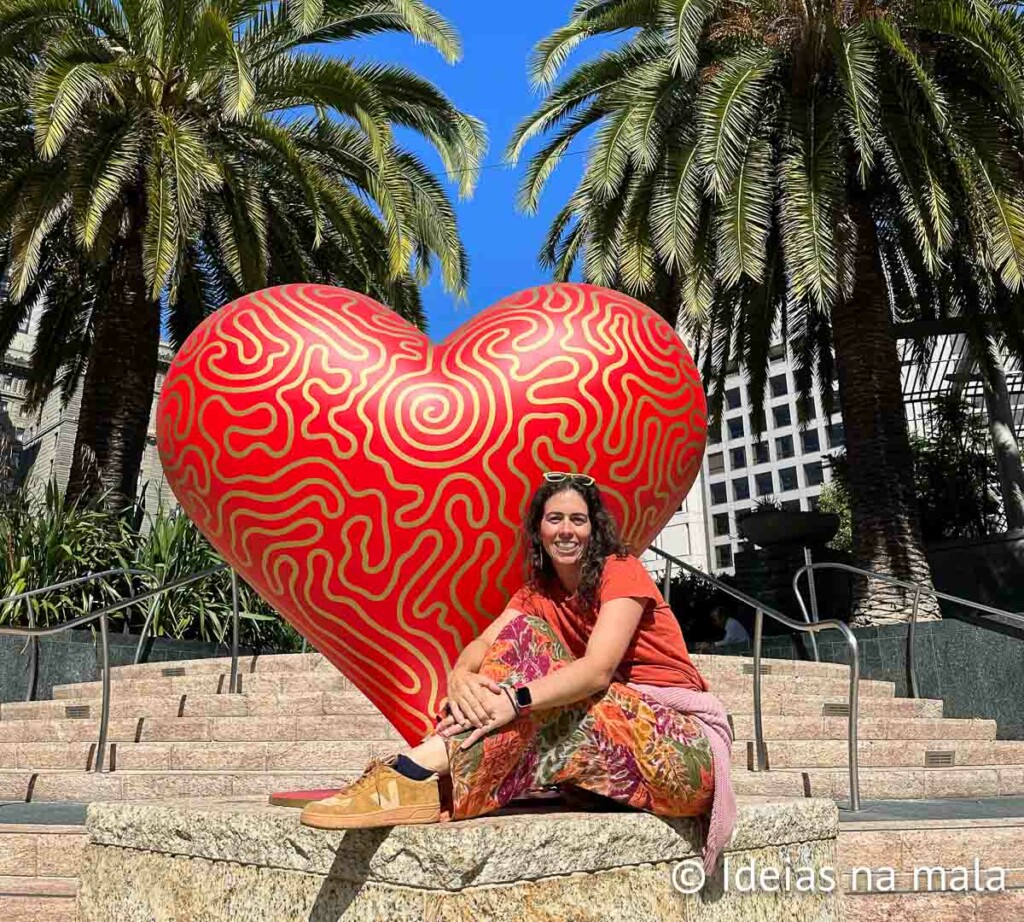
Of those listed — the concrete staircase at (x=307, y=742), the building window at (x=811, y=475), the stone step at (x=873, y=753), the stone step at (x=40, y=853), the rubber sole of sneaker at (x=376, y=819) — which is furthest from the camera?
the building window at (x=811, y=475)

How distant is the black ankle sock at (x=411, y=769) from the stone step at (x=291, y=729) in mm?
4153

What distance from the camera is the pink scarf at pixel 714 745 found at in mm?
2652

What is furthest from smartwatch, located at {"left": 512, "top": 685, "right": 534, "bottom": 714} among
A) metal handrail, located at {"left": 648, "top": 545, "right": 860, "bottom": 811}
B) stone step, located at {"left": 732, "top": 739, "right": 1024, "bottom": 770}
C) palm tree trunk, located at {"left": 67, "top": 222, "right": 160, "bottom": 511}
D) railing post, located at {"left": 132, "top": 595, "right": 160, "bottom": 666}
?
palm tree trunk, located at {"left": 67, "top": 222, "right": 160, "bottom": 511}

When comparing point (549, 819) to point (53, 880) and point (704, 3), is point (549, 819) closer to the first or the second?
point (53, 880)

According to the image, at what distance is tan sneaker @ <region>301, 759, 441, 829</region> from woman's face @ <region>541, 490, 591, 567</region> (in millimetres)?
670

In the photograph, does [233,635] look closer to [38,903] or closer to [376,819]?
[38,903]

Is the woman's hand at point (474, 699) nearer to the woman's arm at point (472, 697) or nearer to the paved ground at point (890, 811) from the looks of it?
the woman's arm at point (472, 697)

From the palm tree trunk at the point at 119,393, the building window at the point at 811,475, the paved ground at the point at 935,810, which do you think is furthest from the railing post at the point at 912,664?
the building window at the point at 811,475

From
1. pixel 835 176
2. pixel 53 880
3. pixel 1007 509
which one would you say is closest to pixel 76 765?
pixel 53 880

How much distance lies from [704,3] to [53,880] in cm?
914

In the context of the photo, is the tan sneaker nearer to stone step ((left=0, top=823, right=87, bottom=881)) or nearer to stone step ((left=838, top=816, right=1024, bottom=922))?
stone step ((left=838, top=816, right=1024, bottom=922))

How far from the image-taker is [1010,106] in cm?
1070

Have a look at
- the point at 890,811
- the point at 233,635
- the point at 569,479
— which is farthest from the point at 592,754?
the point at 233,635

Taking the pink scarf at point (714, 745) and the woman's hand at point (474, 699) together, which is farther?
the pink scarf at point (714, 745)
